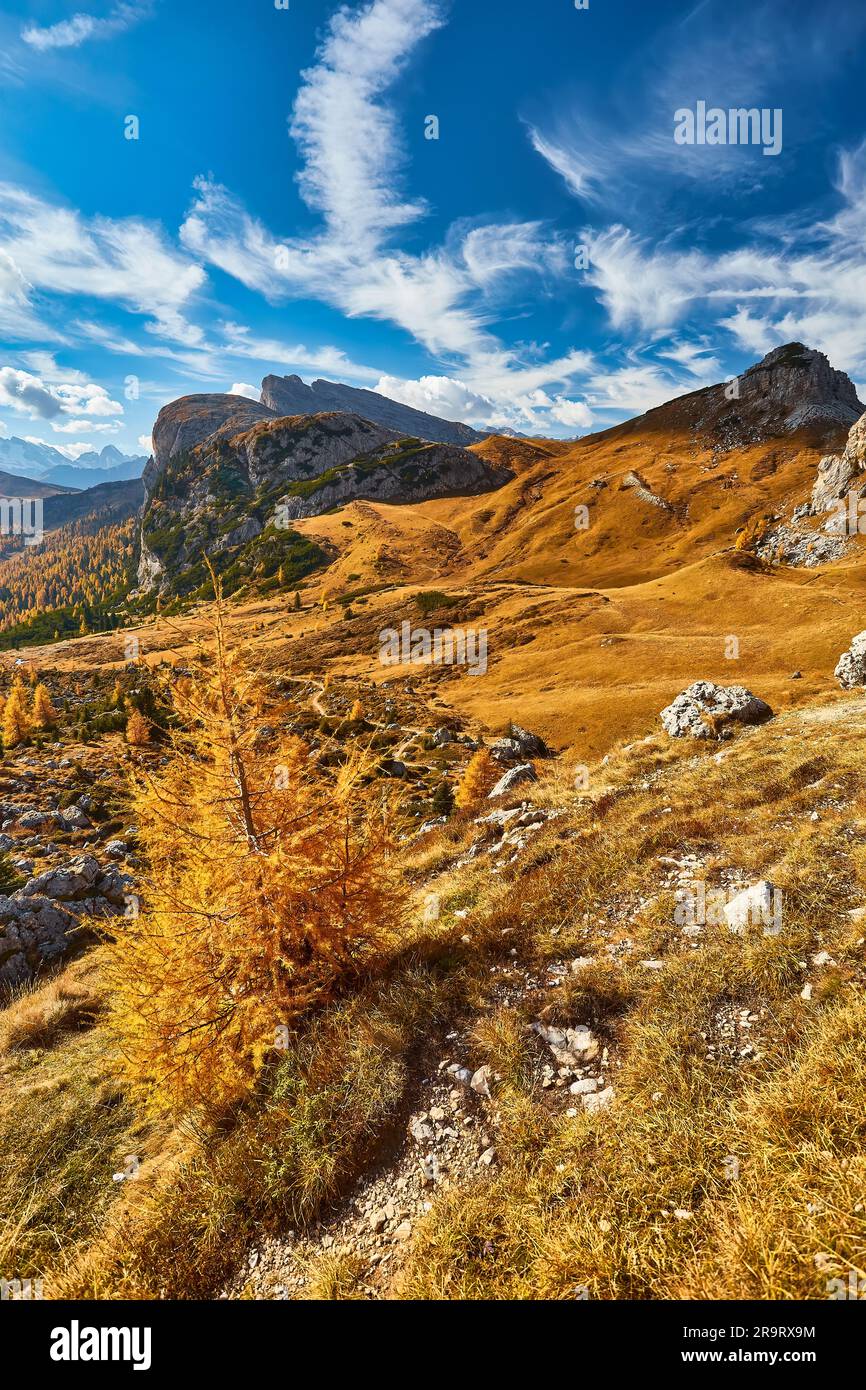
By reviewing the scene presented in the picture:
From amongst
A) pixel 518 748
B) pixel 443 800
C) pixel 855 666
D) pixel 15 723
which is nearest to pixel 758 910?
pixel 855 666

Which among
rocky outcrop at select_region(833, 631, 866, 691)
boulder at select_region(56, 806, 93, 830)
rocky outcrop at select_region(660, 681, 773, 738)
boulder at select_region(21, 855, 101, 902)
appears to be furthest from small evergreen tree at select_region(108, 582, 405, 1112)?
boulder at select_region(56, 806, 93, 830)

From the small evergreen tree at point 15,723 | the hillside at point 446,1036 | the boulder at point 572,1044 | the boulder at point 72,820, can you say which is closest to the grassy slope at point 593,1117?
the hillside at point 446,1036

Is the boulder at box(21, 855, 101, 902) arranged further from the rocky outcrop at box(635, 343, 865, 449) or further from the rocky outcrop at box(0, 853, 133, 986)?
Result: the rocky outcrop at box(635, 343, 865, 449)

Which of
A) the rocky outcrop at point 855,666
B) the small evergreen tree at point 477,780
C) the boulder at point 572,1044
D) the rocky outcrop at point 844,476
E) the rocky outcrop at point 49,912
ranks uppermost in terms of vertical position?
the rocky outcrop at point 844,476

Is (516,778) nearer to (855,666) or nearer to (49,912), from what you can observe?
(855,666)

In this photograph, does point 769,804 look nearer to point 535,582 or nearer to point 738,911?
point 738,911

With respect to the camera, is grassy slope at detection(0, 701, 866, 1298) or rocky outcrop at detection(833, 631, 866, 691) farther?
rocky outcrop at detection(833, 631, 866, 691)

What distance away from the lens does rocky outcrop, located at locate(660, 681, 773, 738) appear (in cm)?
2006

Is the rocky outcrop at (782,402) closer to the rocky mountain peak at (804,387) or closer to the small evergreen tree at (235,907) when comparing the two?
the rocky mountain peak at (804,387)

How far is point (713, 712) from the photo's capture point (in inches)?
818

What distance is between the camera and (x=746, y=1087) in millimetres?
4621

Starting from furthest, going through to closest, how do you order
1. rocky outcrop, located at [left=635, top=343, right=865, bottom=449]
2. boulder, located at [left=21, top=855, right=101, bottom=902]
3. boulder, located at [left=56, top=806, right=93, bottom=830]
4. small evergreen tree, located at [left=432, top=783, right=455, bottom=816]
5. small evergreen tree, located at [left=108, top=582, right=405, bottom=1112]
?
rocky outcrop, located at [left=635, top=343, right=865, bottom=449] < small evergreen tree, located at [left=432, top=783, right=455, bottom=816] < boulder, located at [left=56, top=806, right=93, bottom=830] < boulder, located at [left=21, top=855, right=101, bottom=902] < small evergreen tree, located at [left=108, top=582, right=405, bottom=1112]

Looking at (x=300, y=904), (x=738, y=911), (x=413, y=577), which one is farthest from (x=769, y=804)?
(x=413, y=577)

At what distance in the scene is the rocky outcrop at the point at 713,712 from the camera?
65.8ft
